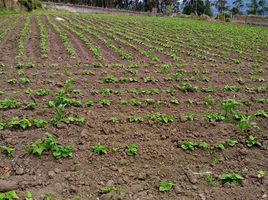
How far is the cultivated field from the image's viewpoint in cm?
349

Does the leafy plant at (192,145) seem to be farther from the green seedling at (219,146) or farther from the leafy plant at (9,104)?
the leafy plant at (9,104)

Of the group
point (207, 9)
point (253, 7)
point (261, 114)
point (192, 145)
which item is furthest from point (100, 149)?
point (253, 7)

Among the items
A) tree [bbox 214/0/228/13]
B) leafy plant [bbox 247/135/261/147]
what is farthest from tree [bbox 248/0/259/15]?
leafy plant [bbox 247/135/261/147]

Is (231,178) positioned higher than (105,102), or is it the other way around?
(105,102)

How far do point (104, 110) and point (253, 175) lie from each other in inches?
112

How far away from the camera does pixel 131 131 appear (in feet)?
15.4

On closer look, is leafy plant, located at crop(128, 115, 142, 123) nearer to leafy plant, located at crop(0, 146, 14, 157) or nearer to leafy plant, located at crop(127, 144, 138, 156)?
leafy plant, located at crop(127, 144, 138, 156)

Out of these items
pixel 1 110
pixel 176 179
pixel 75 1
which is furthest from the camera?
pixel 75 1

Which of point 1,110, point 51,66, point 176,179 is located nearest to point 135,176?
point 176,179

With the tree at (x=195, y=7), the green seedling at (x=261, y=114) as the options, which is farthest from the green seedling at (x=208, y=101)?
the tree at (x=195, y=7)

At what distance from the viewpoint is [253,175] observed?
3764 millimetres

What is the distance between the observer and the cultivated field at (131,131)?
349 centimetres

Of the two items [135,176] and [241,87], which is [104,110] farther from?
[241,87]

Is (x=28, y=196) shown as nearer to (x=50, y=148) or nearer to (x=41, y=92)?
(x=50, y=148)
